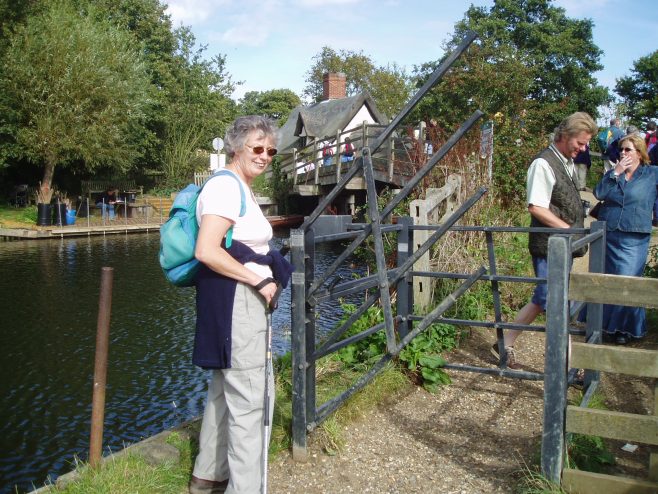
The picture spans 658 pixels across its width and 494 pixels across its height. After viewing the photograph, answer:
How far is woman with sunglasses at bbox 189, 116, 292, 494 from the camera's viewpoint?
288cm

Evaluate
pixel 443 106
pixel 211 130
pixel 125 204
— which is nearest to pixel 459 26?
pixel 443 106

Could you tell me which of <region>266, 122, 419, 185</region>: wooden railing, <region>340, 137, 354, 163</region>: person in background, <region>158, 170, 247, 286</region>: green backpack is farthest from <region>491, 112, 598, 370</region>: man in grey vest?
<region>340, 137, 354, 163</region>: person in background

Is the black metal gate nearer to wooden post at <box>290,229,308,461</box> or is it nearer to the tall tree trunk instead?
wooden post at <box>290,229,308,461</box>

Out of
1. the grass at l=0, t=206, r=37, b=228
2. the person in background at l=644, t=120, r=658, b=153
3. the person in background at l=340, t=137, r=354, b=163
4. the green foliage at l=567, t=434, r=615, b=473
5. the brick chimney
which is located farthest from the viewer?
the brick chimney

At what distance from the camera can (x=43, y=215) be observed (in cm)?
2386

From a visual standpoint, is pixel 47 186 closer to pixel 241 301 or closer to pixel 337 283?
pixel 337 283

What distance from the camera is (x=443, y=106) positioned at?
33.5 metres

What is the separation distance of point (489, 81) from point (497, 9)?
27754 millimetres

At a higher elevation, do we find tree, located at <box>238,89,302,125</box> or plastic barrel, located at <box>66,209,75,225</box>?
tree, located at <box>238,89,302,125</box>

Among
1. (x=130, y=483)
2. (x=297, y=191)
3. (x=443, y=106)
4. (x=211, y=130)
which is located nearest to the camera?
(x=130, y=483)

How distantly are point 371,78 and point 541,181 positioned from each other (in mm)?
53306

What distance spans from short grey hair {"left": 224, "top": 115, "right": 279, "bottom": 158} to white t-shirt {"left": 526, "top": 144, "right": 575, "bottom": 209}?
6.99 feet

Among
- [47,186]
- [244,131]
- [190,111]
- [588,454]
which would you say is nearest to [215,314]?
[244,131]

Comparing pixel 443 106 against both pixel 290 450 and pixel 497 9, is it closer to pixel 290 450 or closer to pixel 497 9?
pixel 497 9
